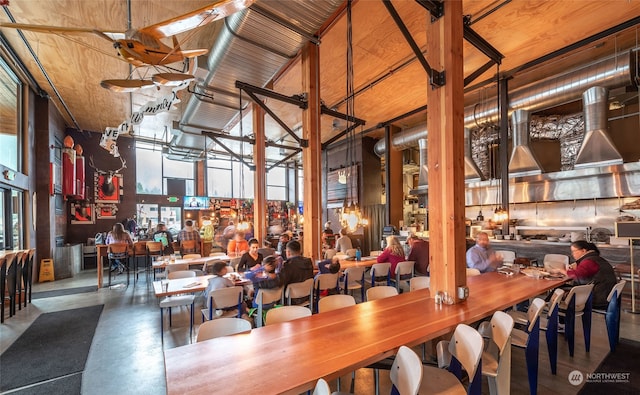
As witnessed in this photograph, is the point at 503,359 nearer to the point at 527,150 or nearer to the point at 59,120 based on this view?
the point at 527,150

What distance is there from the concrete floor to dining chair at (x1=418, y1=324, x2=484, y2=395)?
2.90 feet

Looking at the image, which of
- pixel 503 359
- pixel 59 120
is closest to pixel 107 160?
pixel 59 120

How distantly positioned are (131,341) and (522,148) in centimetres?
896

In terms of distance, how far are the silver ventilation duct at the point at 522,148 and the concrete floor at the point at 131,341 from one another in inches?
139

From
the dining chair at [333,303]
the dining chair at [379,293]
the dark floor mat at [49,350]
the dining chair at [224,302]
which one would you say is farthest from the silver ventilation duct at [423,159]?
the dark floor mat at [49,350]

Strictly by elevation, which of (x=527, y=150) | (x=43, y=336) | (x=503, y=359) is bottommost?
(x=43, y=336)

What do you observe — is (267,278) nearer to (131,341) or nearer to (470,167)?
(131,341)

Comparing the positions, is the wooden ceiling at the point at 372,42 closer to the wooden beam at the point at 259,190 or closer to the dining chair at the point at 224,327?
the wooden beam at the point at 259,190

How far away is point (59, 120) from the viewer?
891 centimetres

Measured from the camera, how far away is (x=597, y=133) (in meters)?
5.67

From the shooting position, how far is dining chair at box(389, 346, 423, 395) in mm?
1519

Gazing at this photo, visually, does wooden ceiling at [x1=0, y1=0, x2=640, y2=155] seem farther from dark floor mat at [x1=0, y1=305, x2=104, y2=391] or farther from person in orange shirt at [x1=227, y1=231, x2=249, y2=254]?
dark floor mat at [x1=0, y1=305, x2=104, y2=391]

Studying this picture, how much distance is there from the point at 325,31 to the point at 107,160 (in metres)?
11.0

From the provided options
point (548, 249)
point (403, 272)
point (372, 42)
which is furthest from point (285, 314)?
point (548, 249)
